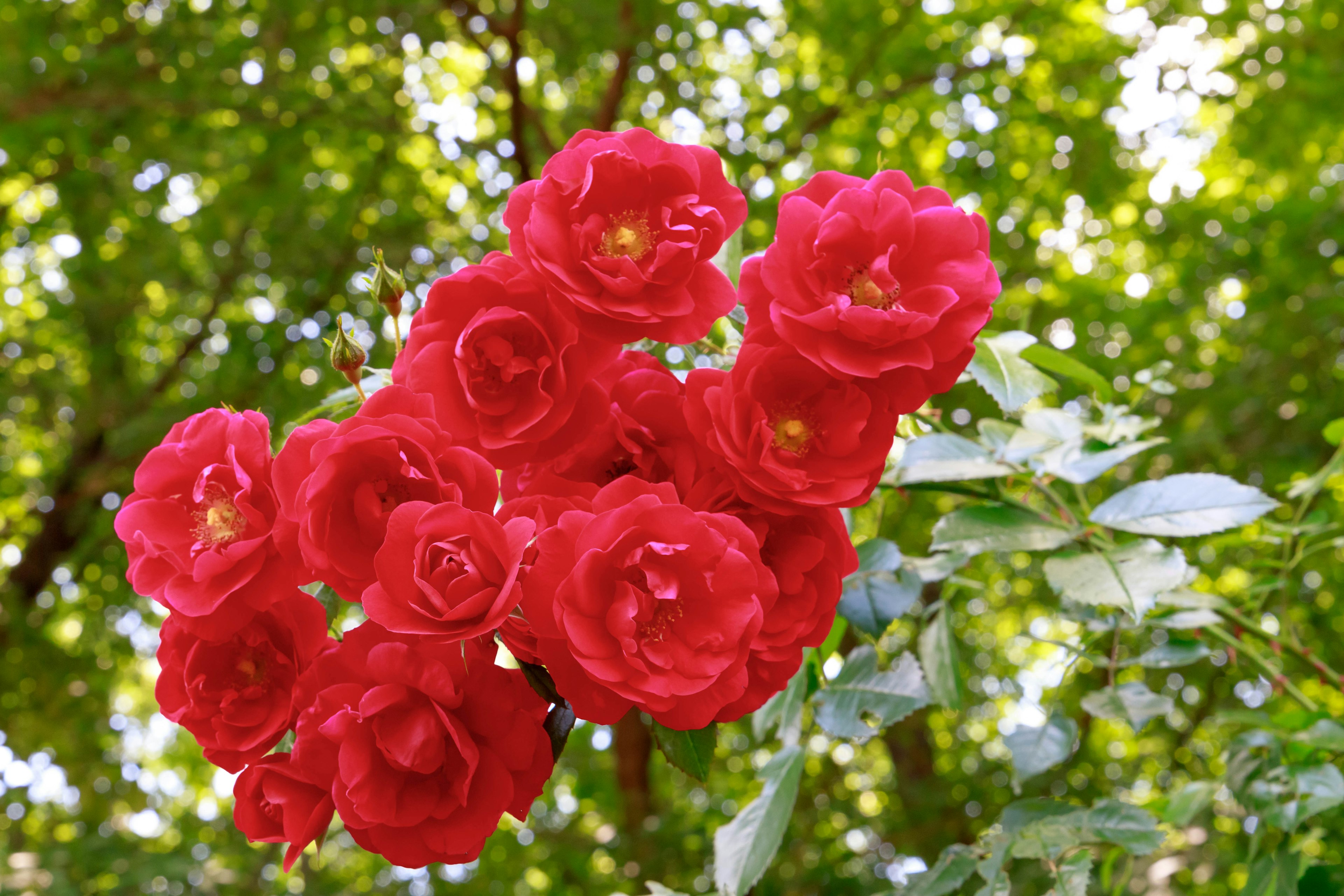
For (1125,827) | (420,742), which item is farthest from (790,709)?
(420,742)

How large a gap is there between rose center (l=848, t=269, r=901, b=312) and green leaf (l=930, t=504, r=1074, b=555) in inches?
10.8

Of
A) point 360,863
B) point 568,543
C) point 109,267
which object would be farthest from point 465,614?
point 360,863

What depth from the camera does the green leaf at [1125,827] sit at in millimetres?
836

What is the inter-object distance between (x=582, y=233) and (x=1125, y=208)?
4509 mm

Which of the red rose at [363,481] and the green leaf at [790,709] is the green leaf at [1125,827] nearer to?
the green leaf at [790,709]

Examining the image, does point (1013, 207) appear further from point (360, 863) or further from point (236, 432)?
point (360, 863)

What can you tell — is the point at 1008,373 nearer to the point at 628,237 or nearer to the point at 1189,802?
the point at 628,237

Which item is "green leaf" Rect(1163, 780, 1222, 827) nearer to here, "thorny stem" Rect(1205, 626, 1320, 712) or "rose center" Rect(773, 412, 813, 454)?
"thorny stem" Rect(1205, 626, 1320, 712)

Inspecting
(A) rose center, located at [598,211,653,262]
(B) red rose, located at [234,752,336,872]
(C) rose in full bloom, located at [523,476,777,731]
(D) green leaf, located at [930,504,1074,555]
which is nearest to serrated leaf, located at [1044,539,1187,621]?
(D) green leaf, located at [930,504,1074,555]

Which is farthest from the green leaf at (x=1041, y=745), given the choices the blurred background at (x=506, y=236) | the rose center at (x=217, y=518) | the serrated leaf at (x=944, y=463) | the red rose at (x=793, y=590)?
the blurred background at (x=506, y=236)

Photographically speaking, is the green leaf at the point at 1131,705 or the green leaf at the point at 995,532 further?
the green leaf at the point at 1131,705

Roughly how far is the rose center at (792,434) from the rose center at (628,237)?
0.14 metres

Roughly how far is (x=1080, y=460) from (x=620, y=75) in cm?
263

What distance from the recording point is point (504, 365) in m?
0.59
